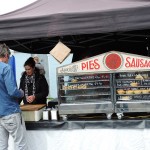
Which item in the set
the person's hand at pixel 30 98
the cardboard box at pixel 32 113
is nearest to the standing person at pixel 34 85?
the person's hand at pixel 30 98

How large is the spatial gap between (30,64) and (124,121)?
164 centimetres

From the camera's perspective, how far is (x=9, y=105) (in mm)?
2873

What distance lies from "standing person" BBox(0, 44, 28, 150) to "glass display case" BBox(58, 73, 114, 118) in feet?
1.56

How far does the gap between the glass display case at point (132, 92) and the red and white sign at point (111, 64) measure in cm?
7

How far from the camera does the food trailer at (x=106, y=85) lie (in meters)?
2.92

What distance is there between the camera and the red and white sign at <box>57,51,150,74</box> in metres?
2.91

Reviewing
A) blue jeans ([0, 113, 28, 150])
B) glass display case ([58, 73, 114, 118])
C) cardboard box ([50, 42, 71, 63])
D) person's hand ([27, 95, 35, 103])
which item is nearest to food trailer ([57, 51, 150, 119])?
glass display case ([58, 73, 114, 118])

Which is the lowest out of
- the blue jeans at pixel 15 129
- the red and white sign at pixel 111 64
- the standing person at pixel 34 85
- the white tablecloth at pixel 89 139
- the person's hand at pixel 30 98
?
the white tablecloth at pixel 89 139

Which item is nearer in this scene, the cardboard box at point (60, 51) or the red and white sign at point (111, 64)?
the red and white sign at point (111, 64)

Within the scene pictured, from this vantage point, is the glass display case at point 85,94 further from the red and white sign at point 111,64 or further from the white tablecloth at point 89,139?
the white tablecloth at point 89,139

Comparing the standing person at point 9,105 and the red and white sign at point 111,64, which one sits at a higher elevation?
the red and white sign at point 111,64

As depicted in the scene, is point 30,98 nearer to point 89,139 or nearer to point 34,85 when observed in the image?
point 34,85

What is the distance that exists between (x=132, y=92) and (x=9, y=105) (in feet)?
4.24

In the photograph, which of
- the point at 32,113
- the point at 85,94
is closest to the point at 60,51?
the point at 85,94
